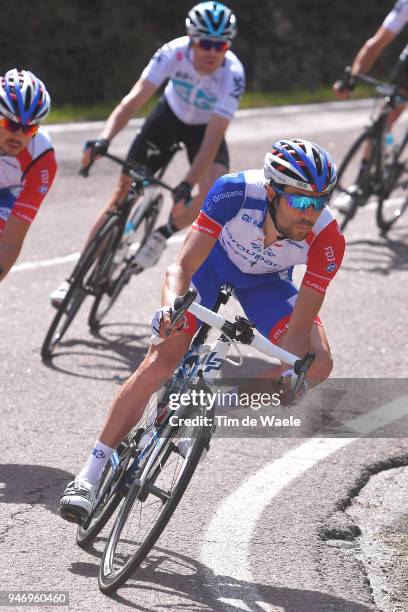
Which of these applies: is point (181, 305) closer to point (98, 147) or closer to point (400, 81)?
point (98, 147)

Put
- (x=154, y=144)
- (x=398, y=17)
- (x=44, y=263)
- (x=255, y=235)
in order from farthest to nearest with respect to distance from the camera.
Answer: (x=398, y=17), (x=44, y=263), (x=154, y=144), (x=255, y=235)

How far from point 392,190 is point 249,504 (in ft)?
21.6

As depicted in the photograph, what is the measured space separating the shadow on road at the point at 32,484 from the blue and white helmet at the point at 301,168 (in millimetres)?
1818

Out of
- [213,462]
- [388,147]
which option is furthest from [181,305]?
[388,147]

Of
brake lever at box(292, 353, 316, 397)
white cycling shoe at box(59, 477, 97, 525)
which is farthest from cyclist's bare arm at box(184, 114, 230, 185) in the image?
brake lever at box(292, 353, 316, 397)

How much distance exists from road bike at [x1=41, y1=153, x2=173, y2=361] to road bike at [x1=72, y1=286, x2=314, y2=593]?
2962 mm

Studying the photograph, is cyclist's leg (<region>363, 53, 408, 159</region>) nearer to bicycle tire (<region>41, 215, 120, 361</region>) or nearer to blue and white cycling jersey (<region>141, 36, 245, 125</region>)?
blue and white cycling jersey (<region>141, 36, 245, 125</region>)

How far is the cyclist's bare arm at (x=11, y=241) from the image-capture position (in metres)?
6.84

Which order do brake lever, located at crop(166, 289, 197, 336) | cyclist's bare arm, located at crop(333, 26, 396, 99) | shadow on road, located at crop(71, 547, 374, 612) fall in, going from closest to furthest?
brake lever, located at crop(166, 289, 197, 336) < shadow on road, located at crop(71, 547, 374, 612) < cyclist's bare arm, located at crop(333, 26, 396, 99)

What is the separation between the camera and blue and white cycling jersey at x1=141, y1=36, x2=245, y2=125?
9.54 meters

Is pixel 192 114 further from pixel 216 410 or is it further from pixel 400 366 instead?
pixel 216 410

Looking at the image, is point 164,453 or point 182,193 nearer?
point 164,453

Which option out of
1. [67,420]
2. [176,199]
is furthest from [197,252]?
[176,199]

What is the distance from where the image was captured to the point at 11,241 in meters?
6.92
